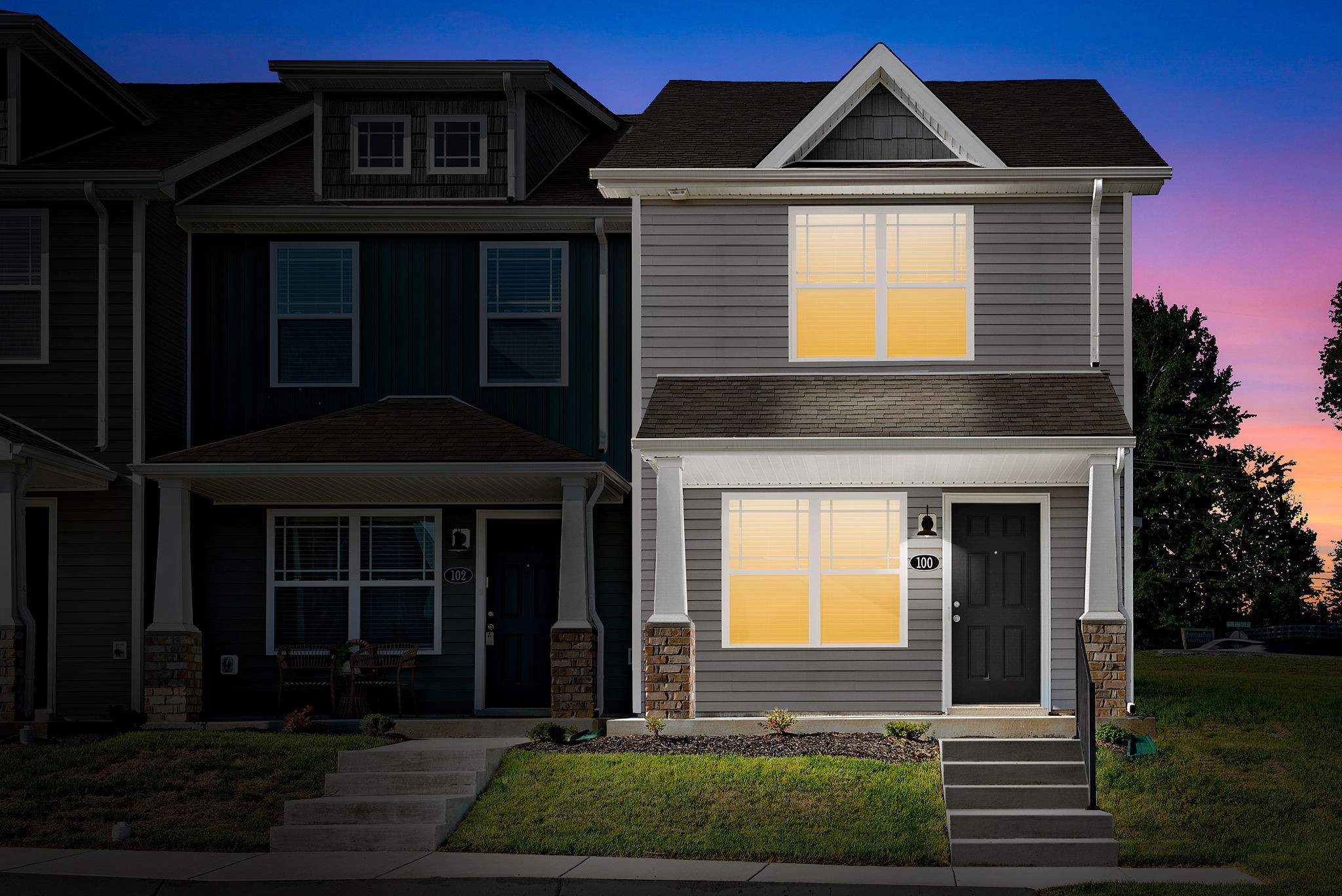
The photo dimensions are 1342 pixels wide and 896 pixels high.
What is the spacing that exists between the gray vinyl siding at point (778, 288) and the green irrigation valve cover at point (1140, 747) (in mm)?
4126

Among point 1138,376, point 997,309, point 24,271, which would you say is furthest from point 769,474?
point 1138,376

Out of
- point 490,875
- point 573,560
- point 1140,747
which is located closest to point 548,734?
point 573,560

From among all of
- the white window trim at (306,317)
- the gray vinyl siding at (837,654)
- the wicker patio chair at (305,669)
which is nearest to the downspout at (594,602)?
the gray vinyl siding at (837,654)

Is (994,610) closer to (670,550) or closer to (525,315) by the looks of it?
(670,550)

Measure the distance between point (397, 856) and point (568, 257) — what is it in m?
7.71

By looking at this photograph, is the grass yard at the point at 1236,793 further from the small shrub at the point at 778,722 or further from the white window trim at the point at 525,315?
the white window trim at the point at 525,315

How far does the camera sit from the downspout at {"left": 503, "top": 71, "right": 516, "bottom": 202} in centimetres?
1569

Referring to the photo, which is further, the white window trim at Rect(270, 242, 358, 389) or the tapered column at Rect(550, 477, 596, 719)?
the white window trim at Rect(270, 242, 358, 389)

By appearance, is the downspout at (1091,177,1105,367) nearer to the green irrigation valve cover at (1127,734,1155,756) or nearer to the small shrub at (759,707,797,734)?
the green irrigation valve cover at (1127,734,1155,756)

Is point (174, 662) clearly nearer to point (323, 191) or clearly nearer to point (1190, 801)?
point (323, 191)

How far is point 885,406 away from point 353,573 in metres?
6.52

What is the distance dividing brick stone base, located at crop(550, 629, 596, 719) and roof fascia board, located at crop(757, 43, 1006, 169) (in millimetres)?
5482

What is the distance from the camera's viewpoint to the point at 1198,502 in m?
39.0

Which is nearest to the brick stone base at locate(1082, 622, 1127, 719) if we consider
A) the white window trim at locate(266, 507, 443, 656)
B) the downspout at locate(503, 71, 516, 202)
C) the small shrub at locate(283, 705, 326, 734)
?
the white window trim at locate(266, 507, 443, 656)
